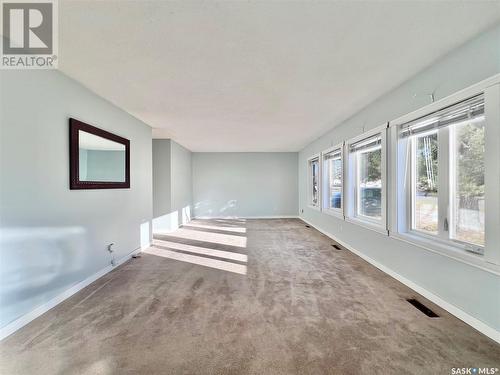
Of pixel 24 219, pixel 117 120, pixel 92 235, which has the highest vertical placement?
pixel 117 120

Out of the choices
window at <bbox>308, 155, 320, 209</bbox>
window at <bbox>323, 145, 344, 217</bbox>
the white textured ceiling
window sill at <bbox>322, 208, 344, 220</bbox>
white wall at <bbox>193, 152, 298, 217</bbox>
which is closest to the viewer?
the white textured ceiling

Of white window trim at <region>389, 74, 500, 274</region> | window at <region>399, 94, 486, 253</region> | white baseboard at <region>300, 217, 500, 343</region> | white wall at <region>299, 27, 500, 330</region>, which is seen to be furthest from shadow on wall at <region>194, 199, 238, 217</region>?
white window trim at <region>389, 74, 500, 274</region>

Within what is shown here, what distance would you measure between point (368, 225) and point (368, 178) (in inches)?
32.1

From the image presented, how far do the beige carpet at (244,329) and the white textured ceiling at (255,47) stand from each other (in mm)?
2473

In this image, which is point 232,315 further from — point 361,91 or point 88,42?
point 361,91

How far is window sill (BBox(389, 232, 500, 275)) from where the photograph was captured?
1.89m

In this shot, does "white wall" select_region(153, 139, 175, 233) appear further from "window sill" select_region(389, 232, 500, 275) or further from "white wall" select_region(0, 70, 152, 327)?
"window sill" select_region(389, 232, 500, 275)

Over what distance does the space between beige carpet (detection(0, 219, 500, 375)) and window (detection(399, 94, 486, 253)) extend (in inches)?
31.9

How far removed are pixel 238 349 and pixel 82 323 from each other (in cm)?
150

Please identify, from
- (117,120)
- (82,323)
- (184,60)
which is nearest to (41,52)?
(184,60)

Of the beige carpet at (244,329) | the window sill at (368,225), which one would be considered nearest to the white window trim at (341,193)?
the window sill at (368,225)

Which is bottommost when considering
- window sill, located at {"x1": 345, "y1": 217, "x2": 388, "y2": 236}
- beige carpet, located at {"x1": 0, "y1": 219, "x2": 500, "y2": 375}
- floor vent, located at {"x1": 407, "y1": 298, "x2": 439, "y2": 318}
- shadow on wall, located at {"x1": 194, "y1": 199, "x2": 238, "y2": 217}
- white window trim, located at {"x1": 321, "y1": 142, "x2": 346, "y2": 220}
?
beige carpet, located at {"x1": 0, "y1": 219, "x2": 500, "y2": 375}

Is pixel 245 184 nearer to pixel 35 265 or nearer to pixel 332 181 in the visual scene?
pixel 332 181

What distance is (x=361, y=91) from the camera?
310cm
